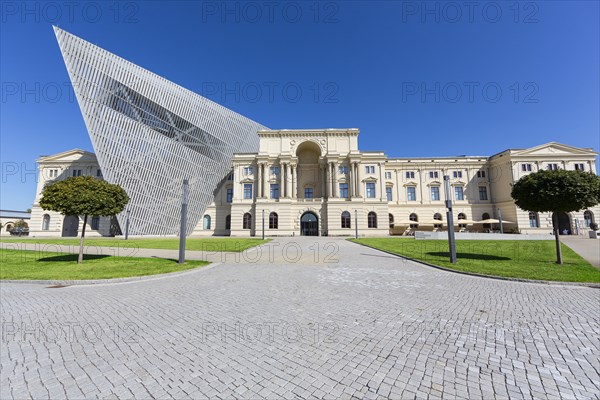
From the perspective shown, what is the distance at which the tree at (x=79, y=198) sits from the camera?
12.8m

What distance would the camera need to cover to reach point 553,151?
4653 centimetres

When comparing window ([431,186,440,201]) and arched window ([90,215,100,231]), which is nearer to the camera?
arched window ([90,215,100,231])

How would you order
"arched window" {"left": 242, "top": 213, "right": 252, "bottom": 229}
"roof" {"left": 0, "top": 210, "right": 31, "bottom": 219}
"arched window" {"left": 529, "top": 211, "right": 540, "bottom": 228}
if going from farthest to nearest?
"roof" {"left": 0, "top": 210, "right": 31, "bottom": 219}
"arched window" {"left": 242, "top": 213, "right": 252, "bottom": 229}
"arched window" {"left": 529, "top": 211, "right": 540, "bottom": 228}

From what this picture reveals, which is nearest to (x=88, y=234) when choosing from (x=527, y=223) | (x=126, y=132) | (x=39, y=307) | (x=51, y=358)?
(x=126, y=132)

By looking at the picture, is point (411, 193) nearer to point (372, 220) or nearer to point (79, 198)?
point (372, 220)

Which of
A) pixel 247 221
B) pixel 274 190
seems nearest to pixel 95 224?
pixel 247 221

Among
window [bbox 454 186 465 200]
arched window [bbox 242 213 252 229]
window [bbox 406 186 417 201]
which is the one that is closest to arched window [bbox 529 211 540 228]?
window [bbox 454 186 465 200]

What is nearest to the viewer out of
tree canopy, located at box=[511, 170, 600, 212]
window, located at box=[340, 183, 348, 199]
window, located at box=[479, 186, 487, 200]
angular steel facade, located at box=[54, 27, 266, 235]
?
tree canopy, located at box=[511, 170, 600, 212]

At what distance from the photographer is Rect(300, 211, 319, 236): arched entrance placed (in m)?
44.6

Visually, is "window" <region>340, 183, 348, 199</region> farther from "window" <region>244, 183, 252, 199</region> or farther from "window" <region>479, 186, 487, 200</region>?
"window" <region>479, 186, 487, 200</region>

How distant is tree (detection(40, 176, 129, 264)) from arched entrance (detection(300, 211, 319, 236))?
107 ft

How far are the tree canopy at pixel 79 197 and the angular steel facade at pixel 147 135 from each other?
94.2ft

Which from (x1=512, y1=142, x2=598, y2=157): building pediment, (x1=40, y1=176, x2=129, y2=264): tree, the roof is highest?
(x1=512, y1=142, x2=598, y2=157): building pediment

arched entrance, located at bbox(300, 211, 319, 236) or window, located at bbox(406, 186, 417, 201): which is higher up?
window, located at bbox(406, 186, 417, 201)
